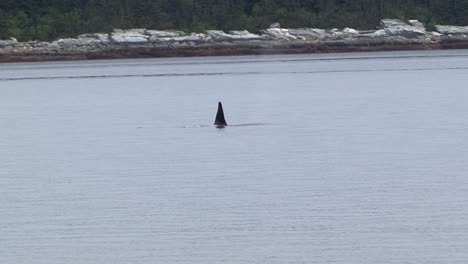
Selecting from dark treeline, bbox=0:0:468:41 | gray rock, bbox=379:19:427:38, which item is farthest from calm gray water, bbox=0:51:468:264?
gray rock, bbox=379:19:427:38

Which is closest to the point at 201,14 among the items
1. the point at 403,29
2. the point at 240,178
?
the point at 403,29

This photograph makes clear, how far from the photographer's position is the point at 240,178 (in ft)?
89.4

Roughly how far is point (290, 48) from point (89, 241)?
7685 centimetres

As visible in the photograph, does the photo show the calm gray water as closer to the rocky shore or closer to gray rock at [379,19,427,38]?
the rocky shore

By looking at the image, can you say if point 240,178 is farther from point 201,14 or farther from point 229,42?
point 201,14

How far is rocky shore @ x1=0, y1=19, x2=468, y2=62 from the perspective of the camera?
3578 inches

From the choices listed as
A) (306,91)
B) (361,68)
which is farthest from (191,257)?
(361,68)

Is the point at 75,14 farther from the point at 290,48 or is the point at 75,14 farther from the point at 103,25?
the point at 290,48

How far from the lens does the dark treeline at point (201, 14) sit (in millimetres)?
91250

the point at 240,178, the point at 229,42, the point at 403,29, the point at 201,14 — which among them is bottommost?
the point at 229,42

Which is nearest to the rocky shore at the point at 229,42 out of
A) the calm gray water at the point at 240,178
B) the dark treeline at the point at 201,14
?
the dark treeline at the point at 201,14

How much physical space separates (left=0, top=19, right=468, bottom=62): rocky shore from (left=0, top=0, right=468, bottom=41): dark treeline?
67cm

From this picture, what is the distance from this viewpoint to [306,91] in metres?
57.5

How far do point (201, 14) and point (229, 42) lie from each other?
2813 mm
